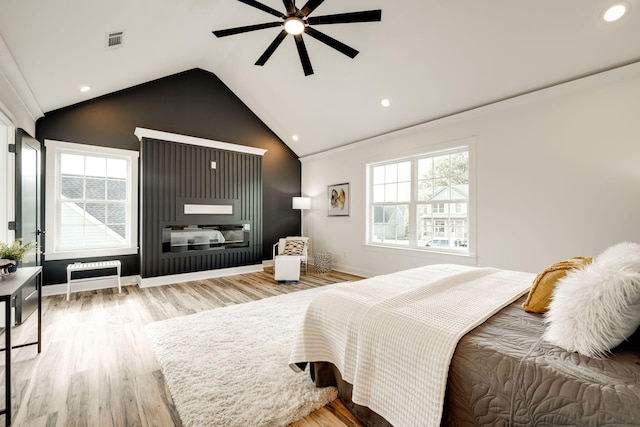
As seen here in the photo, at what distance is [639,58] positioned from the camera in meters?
2.66

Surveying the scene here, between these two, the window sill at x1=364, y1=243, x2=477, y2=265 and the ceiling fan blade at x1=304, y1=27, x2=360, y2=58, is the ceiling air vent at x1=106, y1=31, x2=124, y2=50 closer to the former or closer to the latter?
the ceiling fan blade at x1=304, y1=27, x2=360, y2=58

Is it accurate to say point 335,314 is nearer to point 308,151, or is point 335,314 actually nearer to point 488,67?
point 488,67

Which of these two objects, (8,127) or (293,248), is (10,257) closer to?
(8,127)

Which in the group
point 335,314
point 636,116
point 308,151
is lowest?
point 335,314

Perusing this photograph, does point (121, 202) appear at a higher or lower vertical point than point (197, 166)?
A: lower

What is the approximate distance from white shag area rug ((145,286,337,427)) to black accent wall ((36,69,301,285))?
272 centimetres

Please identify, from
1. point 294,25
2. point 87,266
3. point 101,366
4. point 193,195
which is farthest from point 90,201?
point 294,25

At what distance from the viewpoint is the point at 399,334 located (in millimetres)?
1314

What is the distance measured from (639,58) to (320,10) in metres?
3.22

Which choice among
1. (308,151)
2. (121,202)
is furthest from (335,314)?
(308,151)

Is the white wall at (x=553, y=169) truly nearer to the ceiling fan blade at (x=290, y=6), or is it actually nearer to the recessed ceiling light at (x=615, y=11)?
the recessed ceiling light at (x=615, y=11)

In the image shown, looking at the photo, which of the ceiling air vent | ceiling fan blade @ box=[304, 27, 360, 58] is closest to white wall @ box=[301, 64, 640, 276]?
ceiling fan blade @ box=[304, 27, 360, 58]

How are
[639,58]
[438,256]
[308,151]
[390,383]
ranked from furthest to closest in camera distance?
[308,151] < [438,256] < [639,58] < [390,383]

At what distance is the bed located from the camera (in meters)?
0.88
